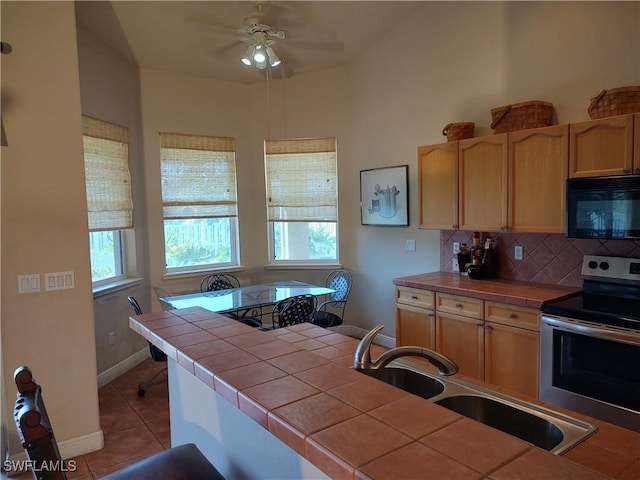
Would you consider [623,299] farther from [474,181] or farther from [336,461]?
[336,461]

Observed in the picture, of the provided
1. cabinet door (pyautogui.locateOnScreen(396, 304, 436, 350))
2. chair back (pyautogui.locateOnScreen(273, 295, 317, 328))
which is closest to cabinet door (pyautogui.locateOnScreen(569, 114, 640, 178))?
cabinet door (pyautogui.locateOnScreen(396, 304, 436, 350))

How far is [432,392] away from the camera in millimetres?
1414

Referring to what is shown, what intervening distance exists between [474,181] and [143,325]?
2.66 m

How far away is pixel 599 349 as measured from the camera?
2396mm

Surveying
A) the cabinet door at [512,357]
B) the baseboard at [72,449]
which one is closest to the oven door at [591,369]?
the cabinet door at [512,357]

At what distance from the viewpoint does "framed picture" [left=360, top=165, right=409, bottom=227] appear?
4398 mm

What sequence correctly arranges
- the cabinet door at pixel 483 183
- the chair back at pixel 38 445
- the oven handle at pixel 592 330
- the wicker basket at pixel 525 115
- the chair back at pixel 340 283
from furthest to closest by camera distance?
the chair back at pixel 340 283 < the cabinet door at pixel 483 183 < the wicker basket at pixel 525 115 < the oven handle at pixel 592 330 < the chair back at pixel 38 445

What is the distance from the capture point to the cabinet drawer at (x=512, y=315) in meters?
2.77

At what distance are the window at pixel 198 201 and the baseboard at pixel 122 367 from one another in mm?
955

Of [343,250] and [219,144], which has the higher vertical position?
[219,144]

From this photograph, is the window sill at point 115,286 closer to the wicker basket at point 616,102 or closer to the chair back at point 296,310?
the chair back at point 296,310

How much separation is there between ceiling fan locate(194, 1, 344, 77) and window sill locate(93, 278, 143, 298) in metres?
2.33

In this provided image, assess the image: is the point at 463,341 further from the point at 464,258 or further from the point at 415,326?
the point at 464,258

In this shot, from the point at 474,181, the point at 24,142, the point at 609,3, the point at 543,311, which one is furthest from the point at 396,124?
the point at 24,142
